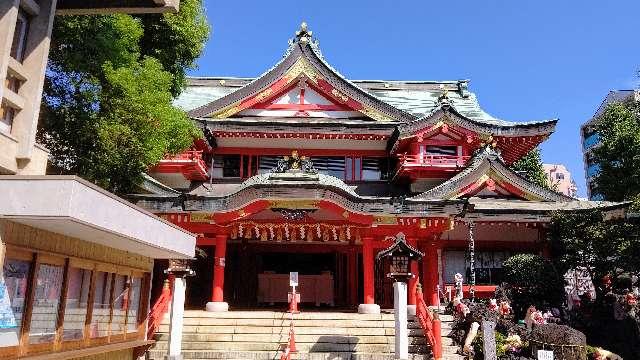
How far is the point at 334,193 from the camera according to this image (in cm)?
1680

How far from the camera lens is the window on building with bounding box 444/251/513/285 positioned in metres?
20.4

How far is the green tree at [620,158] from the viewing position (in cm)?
2642

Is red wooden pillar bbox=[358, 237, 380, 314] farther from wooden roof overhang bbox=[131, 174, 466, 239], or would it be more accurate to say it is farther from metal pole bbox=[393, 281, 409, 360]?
metal pole bbox=[393, 281, 409, 360]

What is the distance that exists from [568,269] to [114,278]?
15696 millimetres

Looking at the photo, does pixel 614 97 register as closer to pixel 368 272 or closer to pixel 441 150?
pixel 441 150

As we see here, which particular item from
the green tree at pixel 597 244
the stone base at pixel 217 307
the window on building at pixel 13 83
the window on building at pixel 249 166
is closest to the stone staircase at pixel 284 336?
the stone base at pixel 217 307

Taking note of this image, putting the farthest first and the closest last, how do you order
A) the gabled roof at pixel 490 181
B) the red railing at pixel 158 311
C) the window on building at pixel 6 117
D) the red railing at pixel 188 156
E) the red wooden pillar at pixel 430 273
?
1. the red railing at pixel 188 156
2. the gabled roof at pixel 490 181
3. the red wooden pillar at pixel 430 273
4. the red railing at pixel 158 311
5. the window on building at pixel 6 117

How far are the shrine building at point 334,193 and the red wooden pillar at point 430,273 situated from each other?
0.05 meters

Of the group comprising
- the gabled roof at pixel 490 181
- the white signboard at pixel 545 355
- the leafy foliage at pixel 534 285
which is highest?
the gabled roof at pixel 490 181

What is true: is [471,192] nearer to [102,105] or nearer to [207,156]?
[207,156]

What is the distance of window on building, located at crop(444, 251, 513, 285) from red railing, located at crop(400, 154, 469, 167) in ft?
12.3

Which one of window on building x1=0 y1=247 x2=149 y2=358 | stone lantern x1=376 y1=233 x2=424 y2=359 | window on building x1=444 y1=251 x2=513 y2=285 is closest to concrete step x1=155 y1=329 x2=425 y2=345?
stone lantern x1=376 y1=233 x2=424 y2=359

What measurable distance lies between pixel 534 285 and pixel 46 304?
15771mm

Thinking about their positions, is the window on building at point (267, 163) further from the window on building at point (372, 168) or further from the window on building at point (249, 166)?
Answer: the window on building at point (372, 168)
